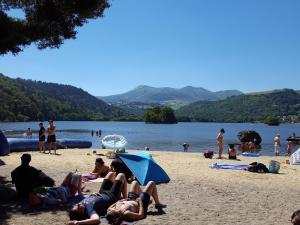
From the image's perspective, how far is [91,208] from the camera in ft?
25.5

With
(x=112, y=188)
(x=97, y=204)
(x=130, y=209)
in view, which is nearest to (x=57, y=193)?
(x=112, y=188)

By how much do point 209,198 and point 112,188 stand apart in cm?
324

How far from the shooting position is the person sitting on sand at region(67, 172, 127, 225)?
7.53m

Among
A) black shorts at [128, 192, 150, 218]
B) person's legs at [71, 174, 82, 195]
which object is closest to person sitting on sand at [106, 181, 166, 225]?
black shorts at [128, 192, 150, 218]

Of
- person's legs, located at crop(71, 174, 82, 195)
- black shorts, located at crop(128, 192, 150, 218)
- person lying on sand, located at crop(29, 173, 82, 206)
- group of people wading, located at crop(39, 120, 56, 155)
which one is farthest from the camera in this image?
group of people wading, located at crop(39, 120, 56, 155)

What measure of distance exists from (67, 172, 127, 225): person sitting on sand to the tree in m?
4.07

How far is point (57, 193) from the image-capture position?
369 inches

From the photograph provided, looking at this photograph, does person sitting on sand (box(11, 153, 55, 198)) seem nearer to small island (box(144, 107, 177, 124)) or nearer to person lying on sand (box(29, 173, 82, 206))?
person lying on sand (box(29, 173, 82, 206))

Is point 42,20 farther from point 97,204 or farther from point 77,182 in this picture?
point 97,204

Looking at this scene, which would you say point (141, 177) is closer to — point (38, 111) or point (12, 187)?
point (12, 187)

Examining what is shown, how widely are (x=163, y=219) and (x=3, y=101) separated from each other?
552ft

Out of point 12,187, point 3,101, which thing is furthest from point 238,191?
point 3,101

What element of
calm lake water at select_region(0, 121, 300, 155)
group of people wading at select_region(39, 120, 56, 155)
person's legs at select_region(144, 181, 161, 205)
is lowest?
calm lake water at select_region(0, 121, 300, 155)

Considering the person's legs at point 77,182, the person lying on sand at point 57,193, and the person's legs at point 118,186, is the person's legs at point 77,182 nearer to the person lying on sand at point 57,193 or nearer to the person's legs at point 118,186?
→ the person lying on sand at point 57,193
